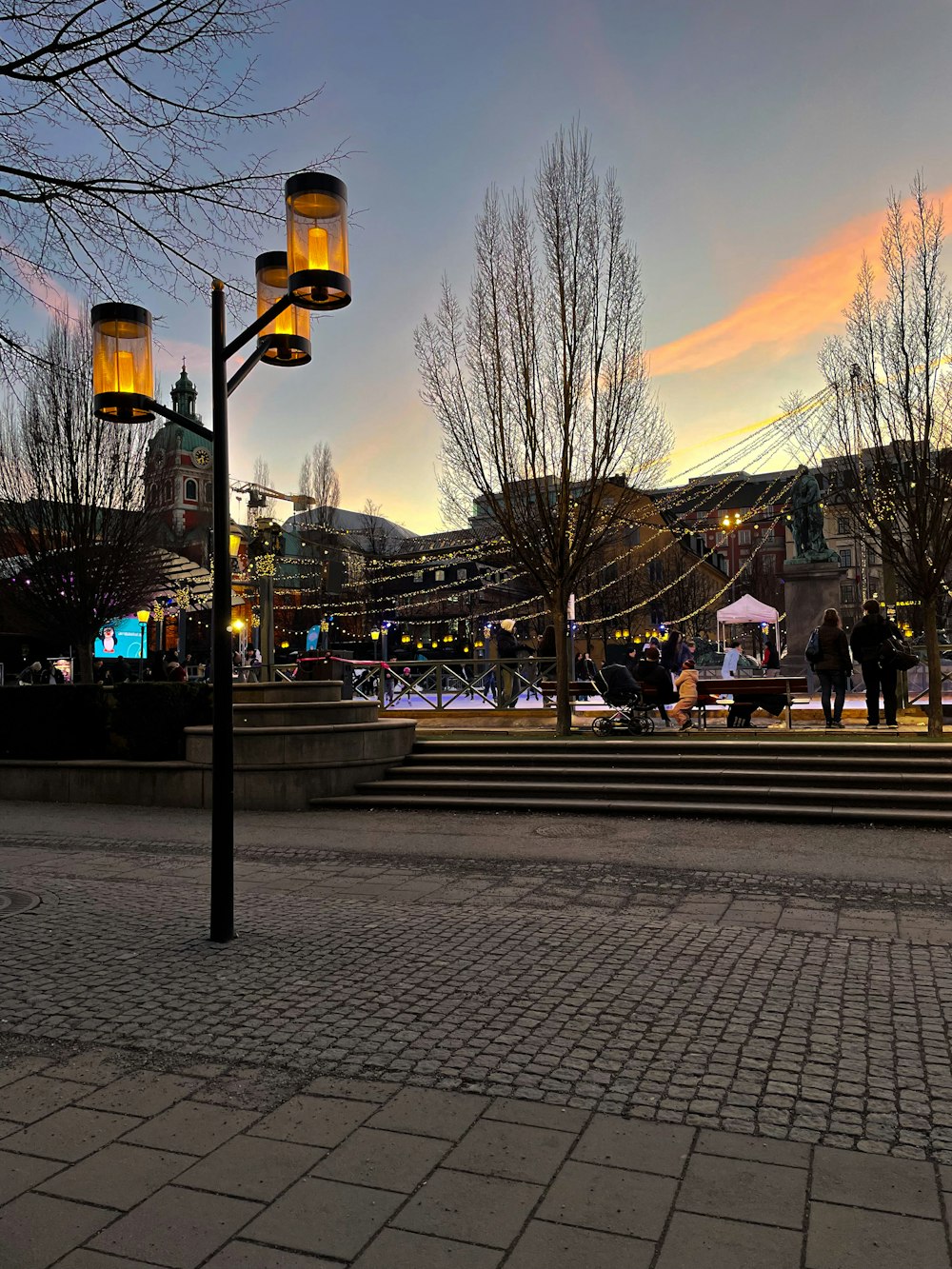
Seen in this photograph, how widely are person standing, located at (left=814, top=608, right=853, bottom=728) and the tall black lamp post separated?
11293 millimetres

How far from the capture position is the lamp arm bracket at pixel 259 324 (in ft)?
19.5

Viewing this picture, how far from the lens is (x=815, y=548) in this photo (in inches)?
966

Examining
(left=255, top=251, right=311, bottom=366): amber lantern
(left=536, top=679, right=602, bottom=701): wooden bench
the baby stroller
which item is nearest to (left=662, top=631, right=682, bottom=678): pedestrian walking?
(left=536, top=679, right=602, bottom=701): wooden bench

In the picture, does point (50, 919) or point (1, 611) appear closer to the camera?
point (50, 919)

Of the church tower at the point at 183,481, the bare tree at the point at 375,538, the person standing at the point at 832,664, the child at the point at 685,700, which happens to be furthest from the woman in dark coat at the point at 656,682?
Answer: the bare tree at the point at 375,538

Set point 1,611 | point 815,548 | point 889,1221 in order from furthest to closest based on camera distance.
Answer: point 1,611
point 815,548
point 889,1221

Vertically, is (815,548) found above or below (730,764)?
above

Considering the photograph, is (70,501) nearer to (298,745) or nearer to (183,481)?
(298,745)

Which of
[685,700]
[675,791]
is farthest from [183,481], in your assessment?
[675,791]

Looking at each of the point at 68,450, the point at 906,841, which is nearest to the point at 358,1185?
the point at 906,841

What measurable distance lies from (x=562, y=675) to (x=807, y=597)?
11006mm

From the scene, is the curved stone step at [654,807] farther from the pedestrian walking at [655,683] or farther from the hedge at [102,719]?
the pedestrian walking at [655,683]

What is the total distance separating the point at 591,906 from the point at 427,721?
12160 mm

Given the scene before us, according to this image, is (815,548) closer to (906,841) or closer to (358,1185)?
(906,841)
